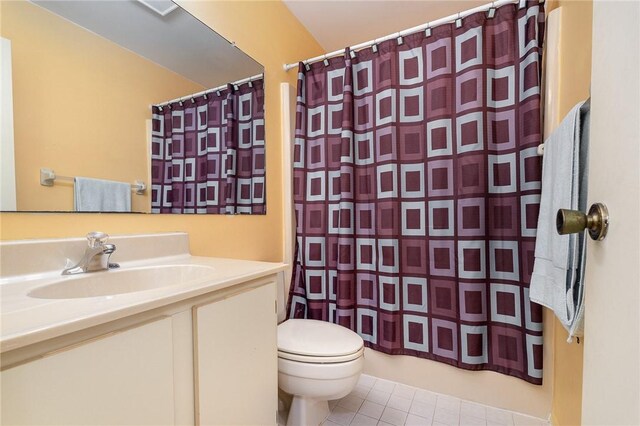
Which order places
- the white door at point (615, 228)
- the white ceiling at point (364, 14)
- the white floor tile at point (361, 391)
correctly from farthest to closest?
the white ceiling at point (364, 14), the white floor tile at point (361, 391), the white door at point (615, 228)

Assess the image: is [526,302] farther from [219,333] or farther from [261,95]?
[261,95]

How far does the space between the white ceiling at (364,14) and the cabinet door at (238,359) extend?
1705mm

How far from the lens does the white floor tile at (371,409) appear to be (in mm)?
1325

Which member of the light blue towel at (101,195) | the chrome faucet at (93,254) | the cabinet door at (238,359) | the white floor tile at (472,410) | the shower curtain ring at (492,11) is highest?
the shower curtain ring at (492,11)

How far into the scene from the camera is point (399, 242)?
149cm

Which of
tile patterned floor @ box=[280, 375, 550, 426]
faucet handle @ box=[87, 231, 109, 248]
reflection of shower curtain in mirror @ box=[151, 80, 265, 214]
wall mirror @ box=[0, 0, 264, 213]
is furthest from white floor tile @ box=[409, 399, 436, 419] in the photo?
faucet handle @ box=[87, 231, 109, 248]

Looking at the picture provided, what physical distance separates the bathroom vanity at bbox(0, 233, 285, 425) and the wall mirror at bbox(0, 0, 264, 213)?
21cm

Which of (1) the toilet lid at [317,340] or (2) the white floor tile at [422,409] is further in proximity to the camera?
(2) the white floor tile at [422,409]

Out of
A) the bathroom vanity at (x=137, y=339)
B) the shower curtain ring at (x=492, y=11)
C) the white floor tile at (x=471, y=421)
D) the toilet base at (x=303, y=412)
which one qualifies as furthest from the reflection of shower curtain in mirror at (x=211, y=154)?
the white floor tile at (x=471, y=421)

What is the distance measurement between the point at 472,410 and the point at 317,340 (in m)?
0.89

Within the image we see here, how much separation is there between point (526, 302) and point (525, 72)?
104 centimetres

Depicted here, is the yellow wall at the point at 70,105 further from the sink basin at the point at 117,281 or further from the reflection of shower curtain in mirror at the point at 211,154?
the sink basin at the point at 117,281

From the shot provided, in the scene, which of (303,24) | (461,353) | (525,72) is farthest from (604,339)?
(303,24)

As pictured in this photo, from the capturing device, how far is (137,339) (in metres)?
0.54
